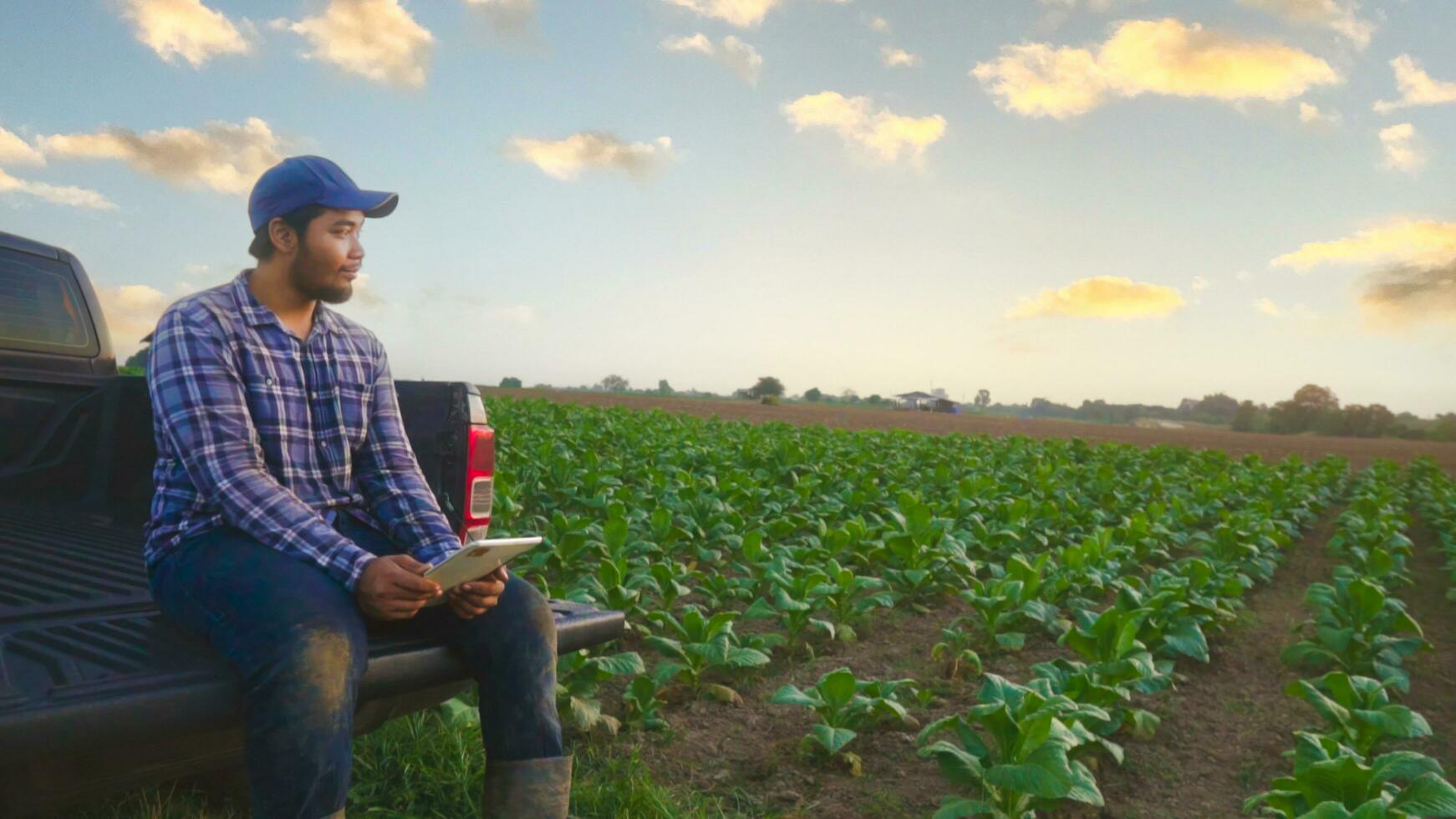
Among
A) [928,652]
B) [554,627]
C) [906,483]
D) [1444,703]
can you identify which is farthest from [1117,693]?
[906,483]

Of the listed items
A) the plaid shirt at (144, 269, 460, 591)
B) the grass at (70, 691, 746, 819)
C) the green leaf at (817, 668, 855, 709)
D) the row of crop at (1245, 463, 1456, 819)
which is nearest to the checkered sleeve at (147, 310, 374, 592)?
the plaid shirt at (144, 269, 460, 591)

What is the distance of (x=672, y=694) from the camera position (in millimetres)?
4496

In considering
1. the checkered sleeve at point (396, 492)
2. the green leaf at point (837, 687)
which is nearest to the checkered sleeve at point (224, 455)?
the checkered sleeve at point (396, 492)

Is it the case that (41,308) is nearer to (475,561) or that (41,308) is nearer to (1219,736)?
→ (475,561)

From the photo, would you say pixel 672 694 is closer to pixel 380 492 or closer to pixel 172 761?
pixel 380 492

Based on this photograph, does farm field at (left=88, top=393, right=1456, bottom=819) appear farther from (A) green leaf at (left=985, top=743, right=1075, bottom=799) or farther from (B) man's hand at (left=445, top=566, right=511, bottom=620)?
(B) man's hand at (left=445, top=566, right=511, bottom=620)

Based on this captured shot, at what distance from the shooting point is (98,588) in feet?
8.79

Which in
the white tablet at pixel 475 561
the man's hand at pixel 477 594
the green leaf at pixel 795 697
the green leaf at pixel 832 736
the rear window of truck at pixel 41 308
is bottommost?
the green leaf at pixel 832 736

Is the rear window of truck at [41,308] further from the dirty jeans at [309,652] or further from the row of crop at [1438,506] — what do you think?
the row of crop at [1438,506]

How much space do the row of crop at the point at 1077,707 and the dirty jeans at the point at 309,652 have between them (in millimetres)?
1527

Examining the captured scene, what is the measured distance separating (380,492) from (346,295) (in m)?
0.56

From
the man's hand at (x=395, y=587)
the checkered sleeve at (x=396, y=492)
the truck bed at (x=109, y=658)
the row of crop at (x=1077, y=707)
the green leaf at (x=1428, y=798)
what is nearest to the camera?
the truck bed at (x=109, y=658)

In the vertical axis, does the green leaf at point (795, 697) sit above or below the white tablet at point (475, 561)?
below

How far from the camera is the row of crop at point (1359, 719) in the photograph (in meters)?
2.96
